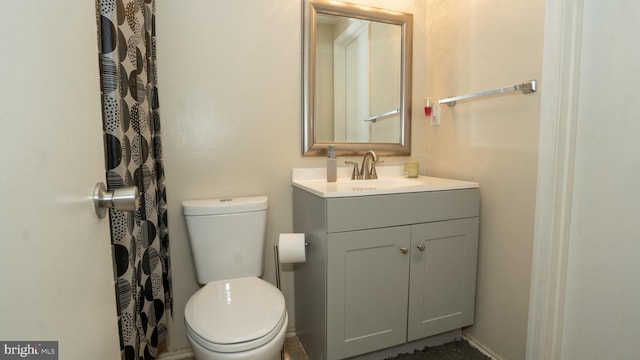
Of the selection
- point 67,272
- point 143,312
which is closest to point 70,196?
point 67,272

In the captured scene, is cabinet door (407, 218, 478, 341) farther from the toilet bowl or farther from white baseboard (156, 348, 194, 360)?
white baseboard (156, 348, 194, 360)

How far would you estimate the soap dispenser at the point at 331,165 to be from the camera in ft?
5.77

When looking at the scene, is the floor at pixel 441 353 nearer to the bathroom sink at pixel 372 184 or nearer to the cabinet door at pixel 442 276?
the cabinet door at pixel 442 276

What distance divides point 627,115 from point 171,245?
1925 millimetres

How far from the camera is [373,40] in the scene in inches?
74.5

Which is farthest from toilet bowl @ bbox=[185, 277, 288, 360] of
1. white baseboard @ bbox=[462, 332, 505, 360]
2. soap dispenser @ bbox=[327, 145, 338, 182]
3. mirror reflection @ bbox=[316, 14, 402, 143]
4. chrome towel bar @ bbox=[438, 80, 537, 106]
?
chrome towel bar @ bbox=[438, 80, 537, 106]

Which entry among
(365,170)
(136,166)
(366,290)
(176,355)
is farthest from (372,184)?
(176,355)

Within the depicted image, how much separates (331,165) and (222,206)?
1.99 feet

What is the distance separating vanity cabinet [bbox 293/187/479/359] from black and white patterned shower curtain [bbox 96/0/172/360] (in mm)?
673

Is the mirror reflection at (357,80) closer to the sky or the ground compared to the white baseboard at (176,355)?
closer to the sky

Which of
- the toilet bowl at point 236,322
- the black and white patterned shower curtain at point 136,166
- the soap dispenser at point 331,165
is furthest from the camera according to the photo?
the soap dispenser at point 331,165

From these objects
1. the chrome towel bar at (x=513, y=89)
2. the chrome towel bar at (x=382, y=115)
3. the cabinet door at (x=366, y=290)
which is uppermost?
the chrome towel bar at (x=513, y=89)

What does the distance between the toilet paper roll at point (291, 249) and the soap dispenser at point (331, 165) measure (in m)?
0.42

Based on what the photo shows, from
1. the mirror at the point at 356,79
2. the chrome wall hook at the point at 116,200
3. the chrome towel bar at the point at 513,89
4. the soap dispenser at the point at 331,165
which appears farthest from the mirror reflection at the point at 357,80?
the chrome wall hook at the point at 116,200
